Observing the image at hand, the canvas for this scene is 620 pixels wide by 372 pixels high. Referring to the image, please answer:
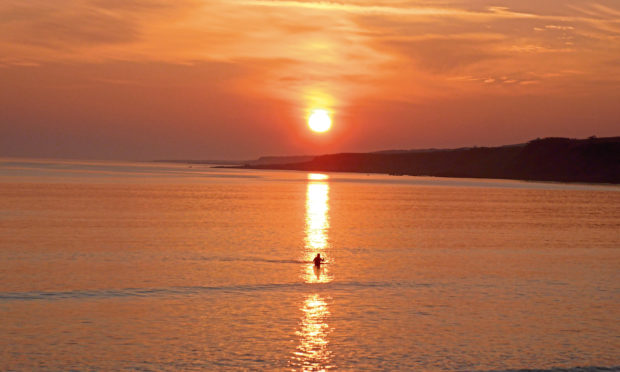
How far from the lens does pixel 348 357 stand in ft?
66.2

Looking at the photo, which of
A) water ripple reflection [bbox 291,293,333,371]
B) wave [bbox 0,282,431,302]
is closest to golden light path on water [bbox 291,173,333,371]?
water ripple reflection [bbox 291,293,333,371]

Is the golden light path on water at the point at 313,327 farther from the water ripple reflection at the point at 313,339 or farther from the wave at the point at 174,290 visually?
the wave at the point at 174,290

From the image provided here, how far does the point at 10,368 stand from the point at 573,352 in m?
16.2

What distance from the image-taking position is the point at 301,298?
2816 cm

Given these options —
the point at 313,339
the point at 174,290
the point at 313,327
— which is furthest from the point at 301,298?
the point at 313,339

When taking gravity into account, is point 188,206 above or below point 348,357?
above

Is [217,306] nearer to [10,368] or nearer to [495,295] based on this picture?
[10,368]

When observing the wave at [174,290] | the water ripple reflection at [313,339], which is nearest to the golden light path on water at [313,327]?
the water ripple reflection at [313,339]

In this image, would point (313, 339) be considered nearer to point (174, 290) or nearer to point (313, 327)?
point (313, 327)

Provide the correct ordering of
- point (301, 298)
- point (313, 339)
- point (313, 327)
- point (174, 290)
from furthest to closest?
point (174, 290) < point (301, 298) < point (313, 327) < point (313, 339)

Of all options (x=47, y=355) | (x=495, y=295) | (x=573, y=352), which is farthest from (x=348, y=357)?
(x=495, y=295)

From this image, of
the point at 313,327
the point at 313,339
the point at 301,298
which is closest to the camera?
the point at 313,339

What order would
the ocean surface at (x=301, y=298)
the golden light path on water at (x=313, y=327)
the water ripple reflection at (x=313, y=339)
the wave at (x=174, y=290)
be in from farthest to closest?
the wave at (x=174, y=290) < the ocean surface at (x=301, y=298) < the golden light path on water at (x=313, y=327) < the water ripple reflection at (x=313, y=339)

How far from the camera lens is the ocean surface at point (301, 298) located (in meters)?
20.3
